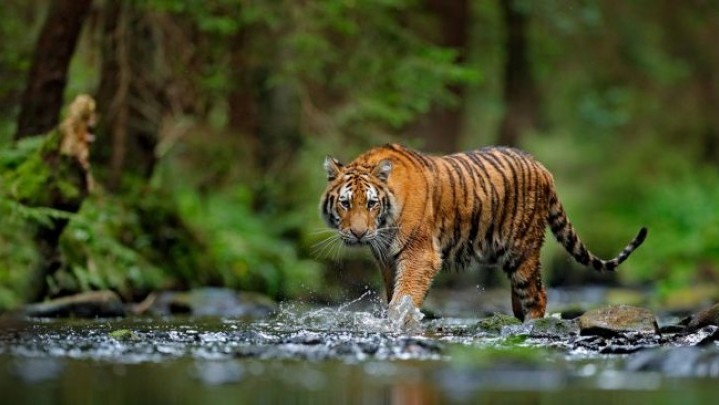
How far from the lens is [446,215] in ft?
36.5

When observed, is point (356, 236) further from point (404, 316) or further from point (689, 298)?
point (689, 298)

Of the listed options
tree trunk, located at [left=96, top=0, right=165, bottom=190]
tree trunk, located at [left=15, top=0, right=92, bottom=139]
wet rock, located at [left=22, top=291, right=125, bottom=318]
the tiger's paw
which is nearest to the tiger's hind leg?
the tiger's paw

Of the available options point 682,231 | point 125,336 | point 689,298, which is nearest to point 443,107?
point 682,231

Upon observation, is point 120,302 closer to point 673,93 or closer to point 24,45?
point 24,45

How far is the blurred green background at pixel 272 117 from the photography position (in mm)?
14242

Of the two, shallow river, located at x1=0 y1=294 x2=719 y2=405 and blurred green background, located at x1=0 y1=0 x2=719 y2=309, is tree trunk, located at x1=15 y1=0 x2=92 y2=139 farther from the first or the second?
shallow river, located at x1=0 y1=294 x2=719 y2=405

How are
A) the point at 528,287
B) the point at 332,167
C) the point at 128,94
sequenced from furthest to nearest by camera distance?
the point at 128,94, the point at 528,287, the point at 332,167

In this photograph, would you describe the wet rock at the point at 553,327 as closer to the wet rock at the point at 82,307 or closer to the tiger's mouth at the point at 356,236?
the tiger's mouth at the point at 356,236

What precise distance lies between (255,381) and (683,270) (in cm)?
1316

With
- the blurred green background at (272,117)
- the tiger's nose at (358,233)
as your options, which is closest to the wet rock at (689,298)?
the blurred green background at (272,117)

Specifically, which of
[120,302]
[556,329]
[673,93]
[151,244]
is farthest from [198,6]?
[673,93]

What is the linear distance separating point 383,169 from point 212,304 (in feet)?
12.9

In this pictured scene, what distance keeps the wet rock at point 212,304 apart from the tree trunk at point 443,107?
8855mm

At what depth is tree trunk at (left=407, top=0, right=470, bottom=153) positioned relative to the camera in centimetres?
2314
